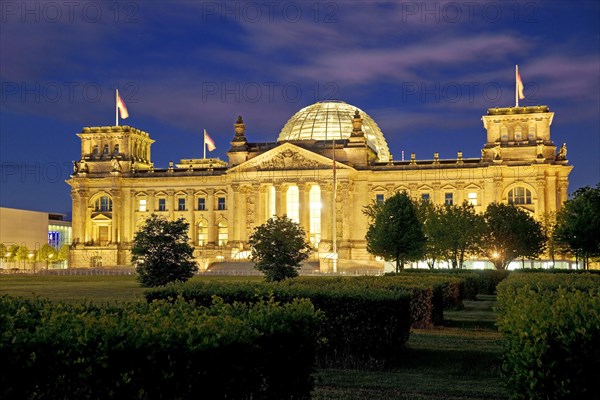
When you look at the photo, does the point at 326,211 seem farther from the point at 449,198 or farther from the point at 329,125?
Result: the point at 329,125

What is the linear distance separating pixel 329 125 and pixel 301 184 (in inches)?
831

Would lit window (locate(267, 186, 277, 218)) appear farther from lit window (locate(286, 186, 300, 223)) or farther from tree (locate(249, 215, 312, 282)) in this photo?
tree (locate(249, 215, 312, 282))

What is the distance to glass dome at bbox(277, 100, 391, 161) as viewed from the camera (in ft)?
426

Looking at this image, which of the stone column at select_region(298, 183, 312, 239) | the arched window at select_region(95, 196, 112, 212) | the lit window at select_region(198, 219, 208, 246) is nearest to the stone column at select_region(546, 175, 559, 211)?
the stone column at select_region(298, 183, 312, 239)

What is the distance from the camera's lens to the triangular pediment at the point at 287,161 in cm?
11219

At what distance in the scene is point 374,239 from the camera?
69.8 metres

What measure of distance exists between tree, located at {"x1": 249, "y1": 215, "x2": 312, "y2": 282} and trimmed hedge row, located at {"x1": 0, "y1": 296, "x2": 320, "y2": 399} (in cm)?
4128

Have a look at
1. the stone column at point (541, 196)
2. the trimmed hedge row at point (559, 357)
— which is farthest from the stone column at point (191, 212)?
the trimmed hedge row at point (559, 357)

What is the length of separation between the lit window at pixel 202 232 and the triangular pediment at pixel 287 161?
38.3 feet

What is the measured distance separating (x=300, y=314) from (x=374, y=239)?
189 feet

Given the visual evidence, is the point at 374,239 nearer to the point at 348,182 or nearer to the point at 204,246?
the point at 348,182

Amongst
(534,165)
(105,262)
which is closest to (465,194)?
(534,165)

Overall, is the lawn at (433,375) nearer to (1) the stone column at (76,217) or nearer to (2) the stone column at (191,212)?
(2) the stone column at (191,212)

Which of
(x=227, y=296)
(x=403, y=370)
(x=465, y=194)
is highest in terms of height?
(x=465, y=194)
